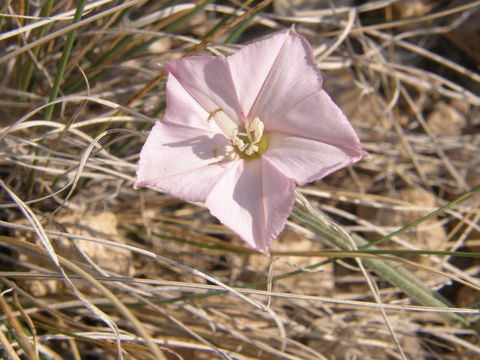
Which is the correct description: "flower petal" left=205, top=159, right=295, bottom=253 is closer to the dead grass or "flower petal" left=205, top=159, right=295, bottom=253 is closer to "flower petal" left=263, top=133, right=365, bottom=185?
"flower petal" left=263, top=133, right=365, bottom=185

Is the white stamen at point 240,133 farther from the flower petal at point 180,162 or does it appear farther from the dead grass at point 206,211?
the dead grass at point 206,211

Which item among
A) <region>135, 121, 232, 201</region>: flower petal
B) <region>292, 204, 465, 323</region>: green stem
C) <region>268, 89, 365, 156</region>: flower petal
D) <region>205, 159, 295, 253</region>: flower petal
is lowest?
<region>292, 204, 465, 323</region>: green stem

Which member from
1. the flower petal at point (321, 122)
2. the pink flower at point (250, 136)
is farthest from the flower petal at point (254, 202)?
the flower petal at point (321, 122)

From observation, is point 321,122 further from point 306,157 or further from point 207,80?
point 207,80

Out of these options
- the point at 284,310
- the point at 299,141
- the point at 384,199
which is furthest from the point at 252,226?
the point at 384,199

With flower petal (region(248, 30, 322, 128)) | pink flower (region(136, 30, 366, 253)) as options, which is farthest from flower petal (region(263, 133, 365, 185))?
flower petal (region(248, 30, 322, 128))

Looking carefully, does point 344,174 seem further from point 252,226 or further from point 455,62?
point 252,226

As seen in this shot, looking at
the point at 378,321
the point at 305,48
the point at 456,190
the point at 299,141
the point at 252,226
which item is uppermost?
the point at 305,48
